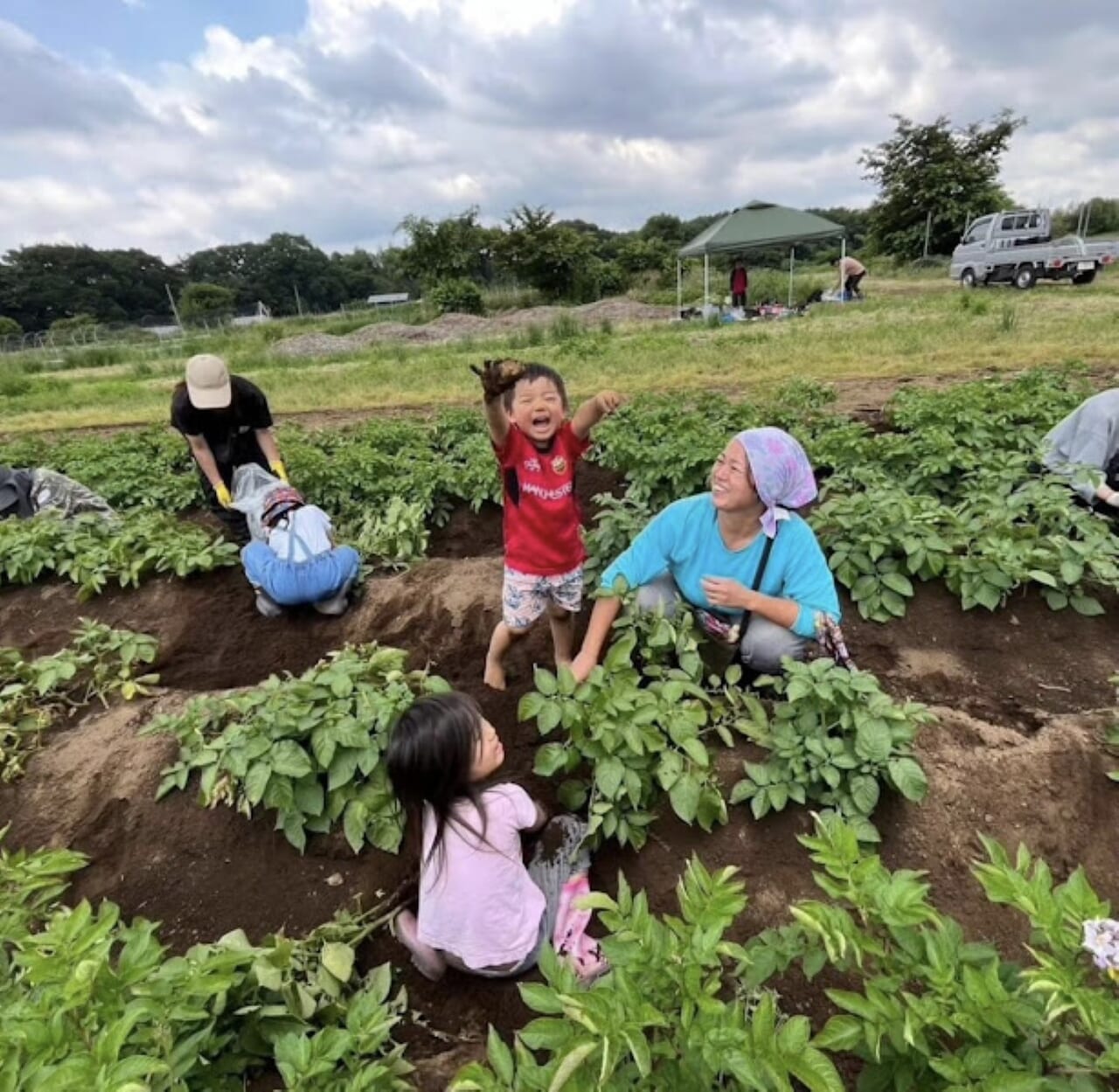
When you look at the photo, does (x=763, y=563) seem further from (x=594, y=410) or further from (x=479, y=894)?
(x=479, y=894)

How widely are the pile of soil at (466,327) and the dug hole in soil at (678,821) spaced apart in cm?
1617

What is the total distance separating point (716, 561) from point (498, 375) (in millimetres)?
1048

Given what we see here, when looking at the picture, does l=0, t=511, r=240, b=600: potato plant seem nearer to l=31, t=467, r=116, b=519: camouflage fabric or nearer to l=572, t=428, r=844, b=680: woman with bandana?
l=31, t=467, r=116, b=519: camouflage fabric

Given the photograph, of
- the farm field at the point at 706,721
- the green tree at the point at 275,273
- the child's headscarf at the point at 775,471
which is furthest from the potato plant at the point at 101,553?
the green tree at the point at 275,273

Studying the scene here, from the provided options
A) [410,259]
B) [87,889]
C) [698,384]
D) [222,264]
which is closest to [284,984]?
[87,889]

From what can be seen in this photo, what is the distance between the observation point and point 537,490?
2.86 m

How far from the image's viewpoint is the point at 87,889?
221cm

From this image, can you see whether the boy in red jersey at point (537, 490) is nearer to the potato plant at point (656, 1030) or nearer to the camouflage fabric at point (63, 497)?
the potato plant at point (656, 1030)

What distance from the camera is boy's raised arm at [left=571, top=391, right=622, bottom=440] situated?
102 inches

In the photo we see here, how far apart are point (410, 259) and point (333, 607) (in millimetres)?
29962

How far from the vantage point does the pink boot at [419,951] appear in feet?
6.20

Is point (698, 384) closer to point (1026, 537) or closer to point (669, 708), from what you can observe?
point (1026, 537)

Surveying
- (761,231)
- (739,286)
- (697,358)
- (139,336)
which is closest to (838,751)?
(697,358)

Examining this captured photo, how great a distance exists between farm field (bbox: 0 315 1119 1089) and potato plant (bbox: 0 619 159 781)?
0.20 feet
